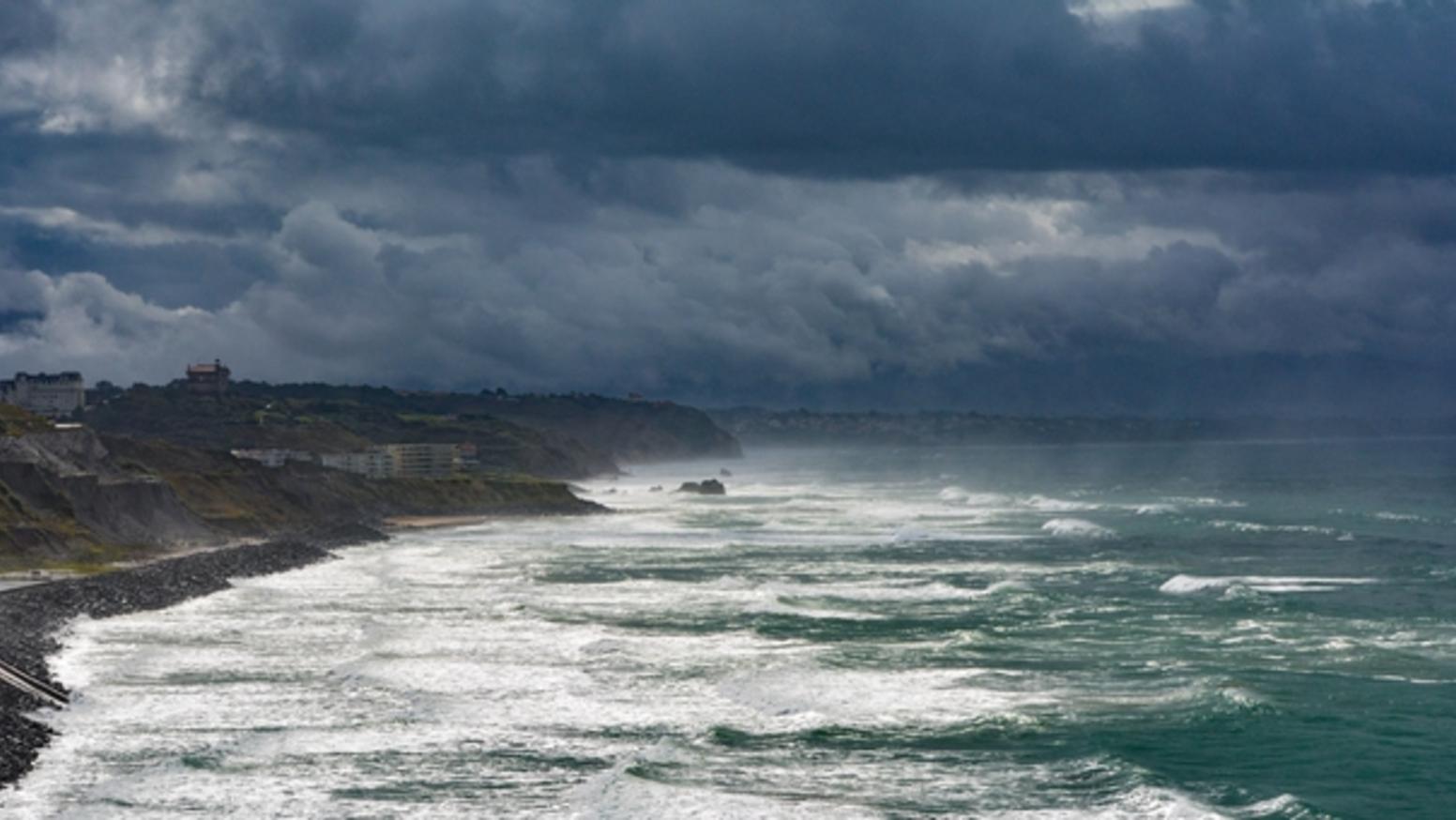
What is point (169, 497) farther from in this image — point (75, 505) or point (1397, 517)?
point (1397, 517)

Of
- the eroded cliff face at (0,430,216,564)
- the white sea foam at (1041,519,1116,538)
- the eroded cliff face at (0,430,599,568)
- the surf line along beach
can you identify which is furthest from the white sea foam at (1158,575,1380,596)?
the eroded cliff face at (0,430,216,564)

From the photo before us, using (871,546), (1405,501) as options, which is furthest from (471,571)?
(1405,501)

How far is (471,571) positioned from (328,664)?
42.5 m

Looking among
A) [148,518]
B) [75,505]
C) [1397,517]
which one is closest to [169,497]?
[148,518]

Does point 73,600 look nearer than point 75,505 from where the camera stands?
Yes

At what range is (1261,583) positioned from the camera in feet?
285

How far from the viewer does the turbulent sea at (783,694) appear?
4044 centimetres

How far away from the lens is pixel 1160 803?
128 ft

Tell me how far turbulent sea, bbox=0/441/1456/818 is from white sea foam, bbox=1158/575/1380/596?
32 centimetres

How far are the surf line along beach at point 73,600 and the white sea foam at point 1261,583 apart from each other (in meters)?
50.3

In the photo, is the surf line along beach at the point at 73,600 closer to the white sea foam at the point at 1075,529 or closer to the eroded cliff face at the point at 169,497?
the eroded cliff face at the point at 169,497

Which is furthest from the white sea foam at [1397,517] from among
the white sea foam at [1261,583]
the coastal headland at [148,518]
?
the coastal headland at [148,518]

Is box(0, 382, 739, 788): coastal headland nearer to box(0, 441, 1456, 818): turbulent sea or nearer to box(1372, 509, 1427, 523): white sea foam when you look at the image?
box(0, 441, 1456, 818): turbulent sea

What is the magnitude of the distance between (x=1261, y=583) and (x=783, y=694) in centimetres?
4186
